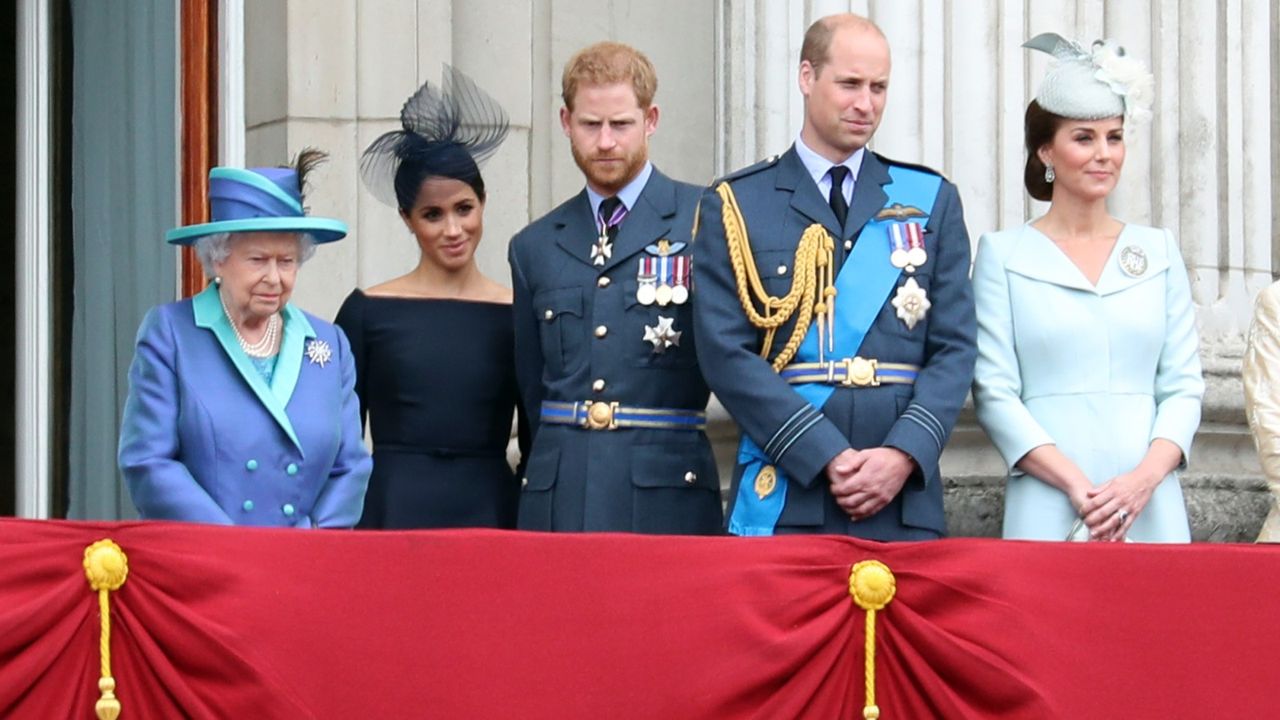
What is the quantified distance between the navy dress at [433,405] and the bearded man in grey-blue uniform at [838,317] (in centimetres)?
76

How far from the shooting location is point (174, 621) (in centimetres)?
432

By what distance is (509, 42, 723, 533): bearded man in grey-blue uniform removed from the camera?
548cm

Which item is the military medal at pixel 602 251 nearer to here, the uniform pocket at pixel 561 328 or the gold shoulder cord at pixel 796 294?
the uniform pocket at pixel 561 328

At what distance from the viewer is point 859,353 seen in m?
5.16

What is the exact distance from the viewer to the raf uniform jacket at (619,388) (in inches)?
216

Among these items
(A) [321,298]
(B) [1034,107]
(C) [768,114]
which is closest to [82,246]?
(A) [321,298]

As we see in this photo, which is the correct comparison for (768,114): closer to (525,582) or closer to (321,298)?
(321,298)

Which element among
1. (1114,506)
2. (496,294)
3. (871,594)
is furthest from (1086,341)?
(496,294)

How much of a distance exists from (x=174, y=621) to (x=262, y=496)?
0.79 meters

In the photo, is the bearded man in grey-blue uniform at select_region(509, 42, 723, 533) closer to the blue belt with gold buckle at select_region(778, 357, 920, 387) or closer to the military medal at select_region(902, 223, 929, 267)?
the blue belt with gold buckle at select_region(778, 357, 920, 387)

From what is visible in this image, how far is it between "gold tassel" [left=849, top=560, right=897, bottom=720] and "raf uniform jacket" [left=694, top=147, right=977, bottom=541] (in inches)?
26.8

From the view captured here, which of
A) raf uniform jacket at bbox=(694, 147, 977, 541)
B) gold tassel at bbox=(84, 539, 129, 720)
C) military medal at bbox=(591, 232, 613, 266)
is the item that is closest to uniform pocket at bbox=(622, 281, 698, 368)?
military medal at bbox=(591, 232, 613, 266)

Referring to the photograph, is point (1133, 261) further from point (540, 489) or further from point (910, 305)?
point (540, 489)

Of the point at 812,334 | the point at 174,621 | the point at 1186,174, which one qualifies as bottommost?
the point at 174,621
